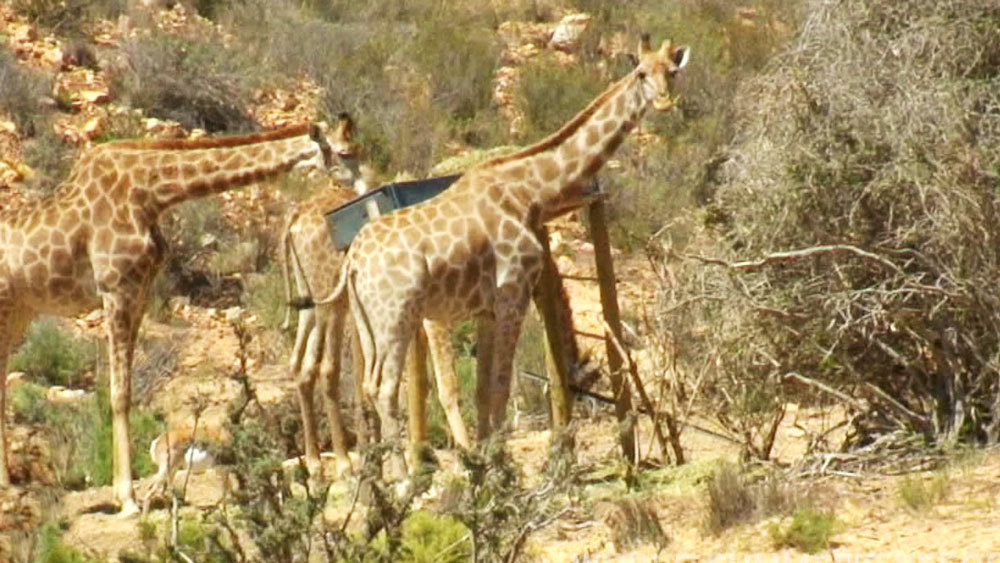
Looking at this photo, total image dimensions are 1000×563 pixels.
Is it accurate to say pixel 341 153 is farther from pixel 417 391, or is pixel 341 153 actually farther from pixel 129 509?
pixel 129 509

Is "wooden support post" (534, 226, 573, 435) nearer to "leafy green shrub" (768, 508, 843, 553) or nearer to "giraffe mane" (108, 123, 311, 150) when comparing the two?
"giraffe mane" (108, 123, 311, 150)

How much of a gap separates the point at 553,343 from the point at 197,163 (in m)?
2.43

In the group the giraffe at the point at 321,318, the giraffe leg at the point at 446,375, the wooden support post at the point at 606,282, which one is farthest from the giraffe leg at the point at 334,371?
the wooden support post at the point at 606,282

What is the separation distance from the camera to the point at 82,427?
50.4 feet

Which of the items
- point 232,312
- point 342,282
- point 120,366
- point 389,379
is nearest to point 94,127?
point 232,312

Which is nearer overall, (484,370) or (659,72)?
(484,370)

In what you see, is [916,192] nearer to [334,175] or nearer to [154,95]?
[334,175]

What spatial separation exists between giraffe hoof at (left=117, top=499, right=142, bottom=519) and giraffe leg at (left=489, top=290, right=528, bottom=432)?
2095mm

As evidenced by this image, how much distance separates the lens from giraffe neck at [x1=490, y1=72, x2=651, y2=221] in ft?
40.9

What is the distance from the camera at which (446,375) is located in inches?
511

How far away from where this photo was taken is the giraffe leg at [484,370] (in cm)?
1234

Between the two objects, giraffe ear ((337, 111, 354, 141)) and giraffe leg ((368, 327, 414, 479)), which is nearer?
giraffe leg ((368, 327, 414, 479))

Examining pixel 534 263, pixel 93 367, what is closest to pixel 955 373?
pixel 534 263

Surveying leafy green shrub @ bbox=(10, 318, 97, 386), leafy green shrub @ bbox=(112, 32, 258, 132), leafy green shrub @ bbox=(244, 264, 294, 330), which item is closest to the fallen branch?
leafy green shrub @ bbox=(10, 318, 97, 386)
